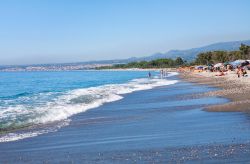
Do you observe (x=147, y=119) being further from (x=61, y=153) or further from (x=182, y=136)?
(x=61, y=153)

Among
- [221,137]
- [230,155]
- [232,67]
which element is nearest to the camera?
[230,155]

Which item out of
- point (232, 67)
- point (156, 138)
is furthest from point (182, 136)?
point (232, 67)

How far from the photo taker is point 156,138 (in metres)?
14.1

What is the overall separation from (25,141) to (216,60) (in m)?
137

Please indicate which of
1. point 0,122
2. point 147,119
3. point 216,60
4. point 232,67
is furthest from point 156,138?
point 216,60

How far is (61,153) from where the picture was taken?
40.8ft

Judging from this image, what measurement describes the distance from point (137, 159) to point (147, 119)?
897 cm

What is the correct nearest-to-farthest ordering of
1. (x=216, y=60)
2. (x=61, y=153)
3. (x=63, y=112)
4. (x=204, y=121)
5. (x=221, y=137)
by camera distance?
(x=61, y=153) → (x=221, y=137) → (x=204, y=121) → (x=63, y=112) → (x=216, y=60)

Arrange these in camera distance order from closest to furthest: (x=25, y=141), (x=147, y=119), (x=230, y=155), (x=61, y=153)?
(x=230, y=155)
(x=61, y=153)
(x=25, y=141)
(x=147, y=119)

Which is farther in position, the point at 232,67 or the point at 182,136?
the point at 232,67

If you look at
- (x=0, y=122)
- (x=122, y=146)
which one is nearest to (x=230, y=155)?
(x=122, y=146)

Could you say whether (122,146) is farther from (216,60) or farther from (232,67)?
(216,60)

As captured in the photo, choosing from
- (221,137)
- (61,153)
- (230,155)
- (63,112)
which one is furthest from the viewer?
(63,112)

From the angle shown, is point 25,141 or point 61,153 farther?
point 25,141
